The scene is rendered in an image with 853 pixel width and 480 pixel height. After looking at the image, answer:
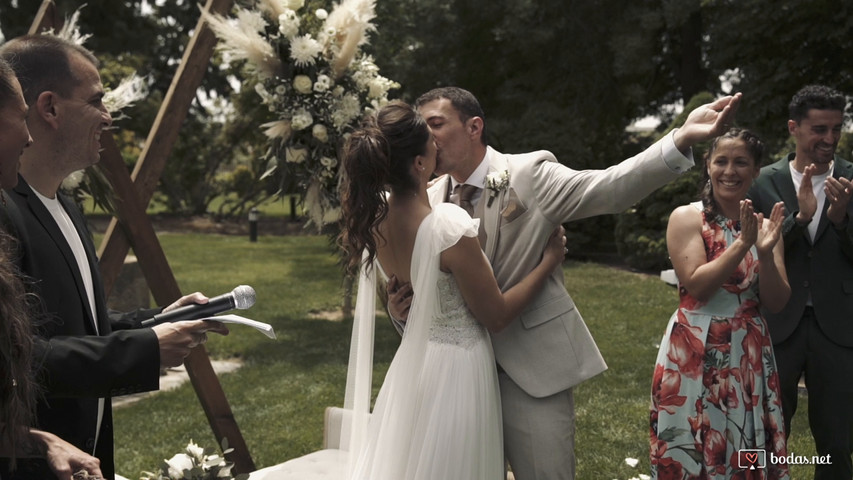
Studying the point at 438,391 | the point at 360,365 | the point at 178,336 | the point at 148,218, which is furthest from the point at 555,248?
the point at 148,218

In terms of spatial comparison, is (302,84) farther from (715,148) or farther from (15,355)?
(15,355)

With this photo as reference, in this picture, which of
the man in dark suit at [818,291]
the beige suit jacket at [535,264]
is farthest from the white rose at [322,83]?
the man in dark suit at [818,291]

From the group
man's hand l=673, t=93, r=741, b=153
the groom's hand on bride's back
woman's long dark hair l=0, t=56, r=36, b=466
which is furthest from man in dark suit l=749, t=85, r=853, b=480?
woman's long dark hair l=0, t=56, r=36, b=466

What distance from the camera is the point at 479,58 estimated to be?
20.3m

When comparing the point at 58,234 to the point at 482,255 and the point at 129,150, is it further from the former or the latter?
the point at 129,150

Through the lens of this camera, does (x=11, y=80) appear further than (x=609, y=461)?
No

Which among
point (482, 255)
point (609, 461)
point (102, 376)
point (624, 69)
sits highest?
point (624, 69)

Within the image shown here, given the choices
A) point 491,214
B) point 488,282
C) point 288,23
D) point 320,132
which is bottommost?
point 488,282

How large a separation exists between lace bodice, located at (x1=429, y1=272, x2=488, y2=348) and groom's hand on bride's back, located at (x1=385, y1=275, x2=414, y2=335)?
15 centimetres

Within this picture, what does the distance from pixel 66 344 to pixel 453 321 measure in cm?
141

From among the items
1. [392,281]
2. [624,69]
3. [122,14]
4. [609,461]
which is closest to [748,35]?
[624,69]

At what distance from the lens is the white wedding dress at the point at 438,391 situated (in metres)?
3.17

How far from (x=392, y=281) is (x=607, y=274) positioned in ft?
38.4

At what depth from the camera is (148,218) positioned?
17.0 ft
